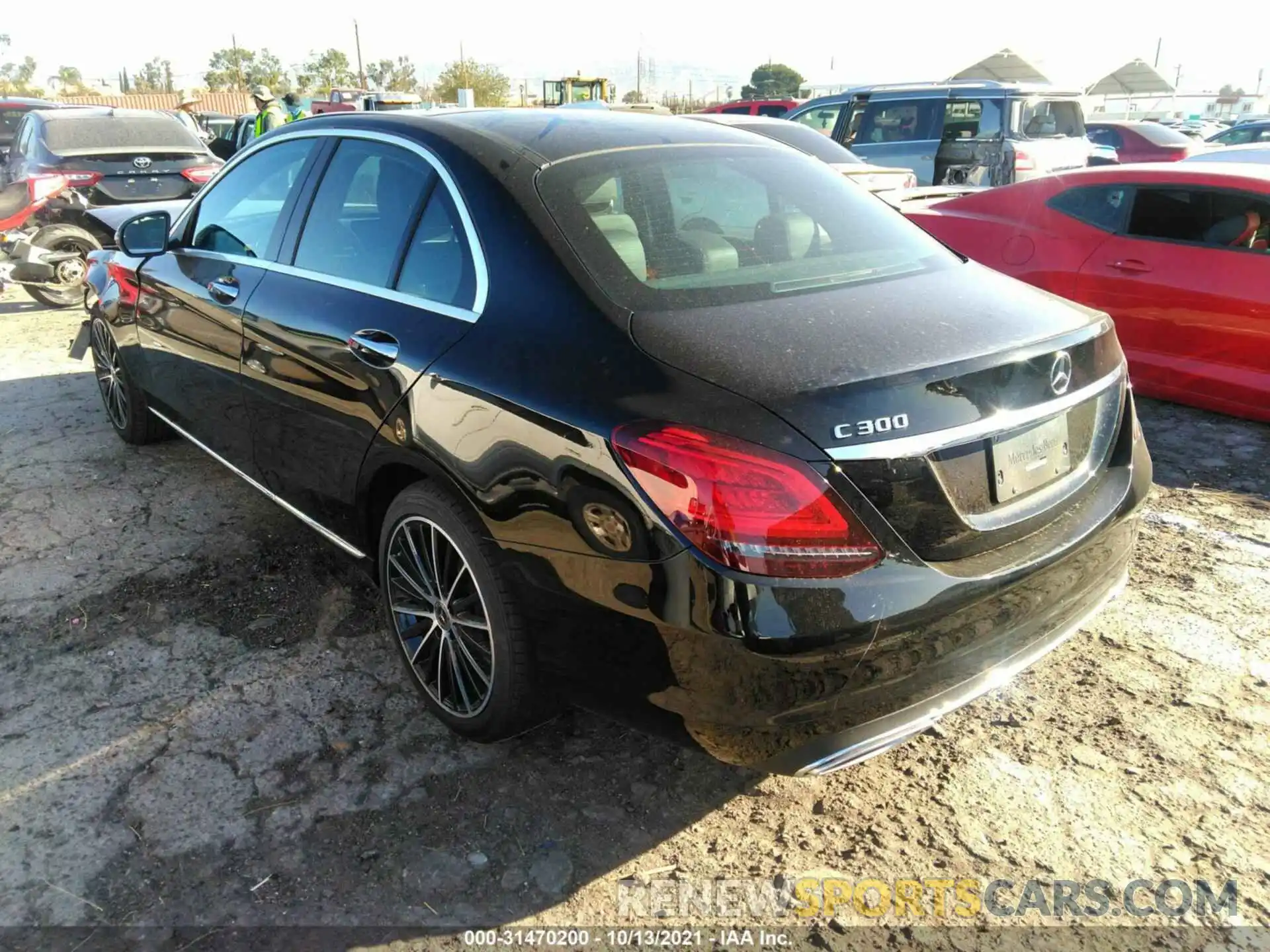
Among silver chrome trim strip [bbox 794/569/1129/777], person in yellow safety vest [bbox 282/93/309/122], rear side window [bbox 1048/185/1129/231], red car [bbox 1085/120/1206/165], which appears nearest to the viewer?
silver chrome trim strip [bbox 794/569/1129/777]

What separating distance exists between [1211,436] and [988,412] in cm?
Result: 387

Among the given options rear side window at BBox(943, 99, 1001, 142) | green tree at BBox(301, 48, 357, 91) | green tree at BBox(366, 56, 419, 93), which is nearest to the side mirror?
rear side window at BBox(943, 99, 1001, 142)

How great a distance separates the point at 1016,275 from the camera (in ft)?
19.7

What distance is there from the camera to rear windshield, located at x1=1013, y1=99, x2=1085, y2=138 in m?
11.0

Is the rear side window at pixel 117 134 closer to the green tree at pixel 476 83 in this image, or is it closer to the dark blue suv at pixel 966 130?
the dark blue suv at pixel 966 130

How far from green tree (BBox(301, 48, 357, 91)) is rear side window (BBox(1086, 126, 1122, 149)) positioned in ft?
180

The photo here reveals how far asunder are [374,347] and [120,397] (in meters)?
3.05

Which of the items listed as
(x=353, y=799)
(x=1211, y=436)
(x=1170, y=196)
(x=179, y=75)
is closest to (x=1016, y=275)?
(x=1170, y=196)

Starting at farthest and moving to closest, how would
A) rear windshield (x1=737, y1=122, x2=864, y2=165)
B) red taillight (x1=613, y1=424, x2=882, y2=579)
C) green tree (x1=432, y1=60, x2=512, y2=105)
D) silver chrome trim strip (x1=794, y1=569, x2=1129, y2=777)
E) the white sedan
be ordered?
1. green tree (x1=432, y1=60, x2=512, y2=105)
2. the white sedan
3. rear windshield (x1=737, y1=122, x2=864, y2=165)
4. silver chrome trim strip (x1=794, y1=569, x2=1129, y2=777)
5. red taillight (x1=613, y1=424, x2=882, y2=579)

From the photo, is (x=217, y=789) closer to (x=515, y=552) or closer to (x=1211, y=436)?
(x=515, y=552)

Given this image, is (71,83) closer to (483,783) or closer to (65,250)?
(65,250)

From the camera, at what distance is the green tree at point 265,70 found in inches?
2586

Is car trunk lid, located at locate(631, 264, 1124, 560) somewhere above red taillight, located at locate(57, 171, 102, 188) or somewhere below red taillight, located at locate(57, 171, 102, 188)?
below

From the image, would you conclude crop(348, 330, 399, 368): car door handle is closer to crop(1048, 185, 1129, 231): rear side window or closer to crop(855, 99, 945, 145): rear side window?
crop(1048, 185, 1129, 231): rear side window
